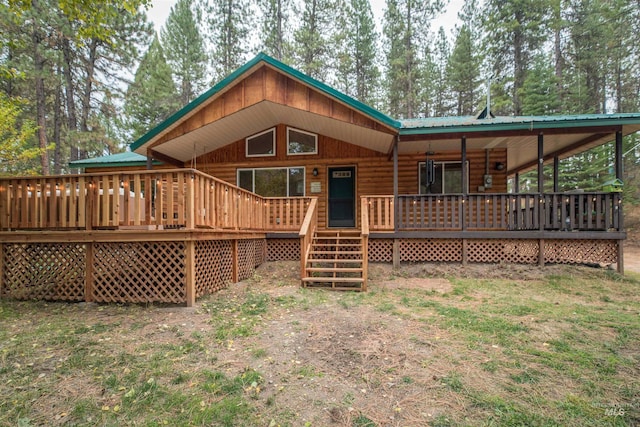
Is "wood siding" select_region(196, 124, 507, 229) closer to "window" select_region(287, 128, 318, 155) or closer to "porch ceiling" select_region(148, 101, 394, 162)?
"window" select_region(287, 128, 318, 155)

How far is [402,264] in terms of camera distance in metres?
8.12

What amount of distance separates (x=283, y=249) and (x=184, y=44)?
18.0m

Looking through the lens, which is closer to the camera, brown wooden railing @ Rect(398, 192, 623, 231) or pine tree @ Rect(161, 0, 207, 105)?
brown wooden railing @ Rect(398, 192, 623, 231)

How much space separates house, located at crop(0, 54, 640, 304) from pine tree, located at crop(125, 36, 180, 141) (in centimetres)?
870

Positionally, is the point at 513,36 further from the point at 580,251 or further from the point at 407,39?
the point at 580,251

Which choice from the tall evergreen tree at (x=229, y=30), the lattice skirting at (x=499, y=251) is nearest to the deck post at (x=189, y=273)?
the lattice skirting at (x=499, y=251)

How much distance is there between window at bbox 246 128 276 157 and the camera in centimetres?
1055

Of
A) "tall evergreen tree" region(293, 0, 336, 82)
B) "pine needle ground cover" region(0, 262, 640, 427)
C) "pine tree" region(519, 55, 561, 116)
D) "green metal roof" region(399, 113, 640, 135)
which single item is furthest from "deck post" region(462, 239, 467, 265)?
"pine tree" region(519, 55, 561, 116)

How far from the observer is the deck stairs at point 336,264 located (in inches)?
246

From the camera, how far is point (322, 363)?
10.3ft

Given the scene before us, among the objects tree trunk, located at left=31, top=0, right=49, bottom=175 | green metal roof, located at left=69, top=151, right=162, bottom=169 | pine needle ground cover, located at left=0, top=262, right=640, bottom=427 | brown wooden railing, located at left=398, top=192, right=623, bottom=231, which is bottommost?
pine needle ground cover, located at left=0, top=262, right=640, bottom=427

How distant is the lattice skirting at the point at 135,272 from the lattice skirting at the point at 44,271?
40 cm

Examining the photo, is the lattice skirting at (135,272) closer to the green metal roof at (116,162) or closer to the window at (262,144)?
the window at (262,144)

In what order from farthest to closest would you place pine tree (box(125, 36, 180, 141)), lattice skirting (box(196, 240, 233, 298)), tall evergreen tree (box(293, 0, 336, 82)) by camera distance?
tall evergreen tree (box(293, 0, 336, 82)) < pine tree (box(125, 36, 180, 141)) < lattice skirting (box(196, 240, 233, 298))
